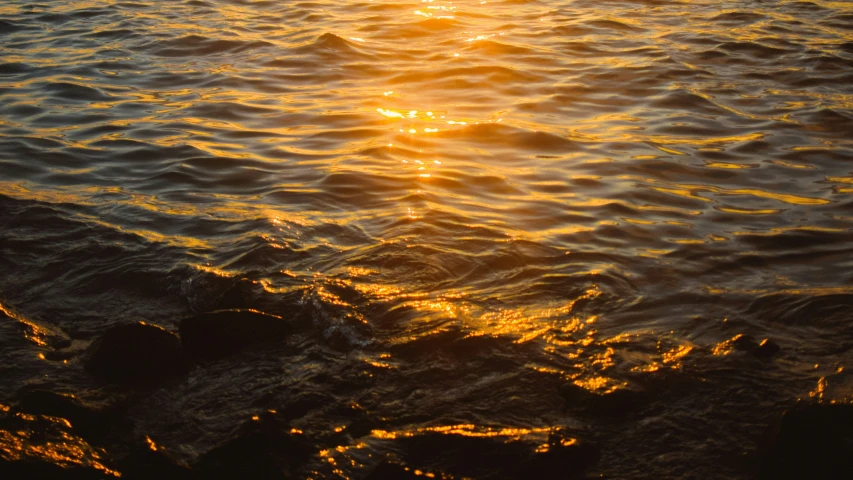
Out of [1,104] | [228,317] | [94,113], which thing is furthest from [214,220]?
[1,104]

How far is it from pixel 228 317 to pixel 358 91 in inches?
204

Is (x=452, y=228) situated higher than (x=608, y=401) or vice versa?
(x=452, y=228)

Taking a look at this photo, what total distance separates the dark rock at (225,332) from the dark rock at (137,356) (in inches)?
3.9

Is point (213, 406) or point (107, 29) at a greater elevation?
point (107, 29)

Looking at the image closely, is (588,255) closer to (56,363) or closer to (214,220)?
(214,220)

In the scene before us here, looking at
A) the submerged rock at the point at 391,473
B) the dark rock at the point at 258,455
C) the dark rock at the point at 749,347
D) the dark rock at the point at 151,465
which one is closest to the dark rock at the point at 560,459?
the submerged rock at the point at 391,473

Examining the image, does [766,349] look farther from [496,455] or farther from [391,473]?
[391,473]

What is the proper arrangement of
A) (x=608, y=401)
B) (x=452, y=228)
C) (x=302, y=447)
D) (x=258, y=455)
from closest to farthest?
1. (x=258, y=455)
2. (x=302, y=447)
3. (x=608, y=401)
4. (x=452, y=228)

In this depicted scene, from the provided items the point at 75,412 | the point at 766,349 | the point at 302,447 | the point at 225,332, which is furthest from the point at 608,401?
the point at 75,412

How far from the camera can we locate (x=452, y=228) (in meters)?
6.01

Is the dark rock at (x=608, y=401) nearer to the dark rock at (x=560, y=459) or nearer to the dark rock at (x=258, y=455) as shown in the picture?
the dark rock at (x=560, y=459)

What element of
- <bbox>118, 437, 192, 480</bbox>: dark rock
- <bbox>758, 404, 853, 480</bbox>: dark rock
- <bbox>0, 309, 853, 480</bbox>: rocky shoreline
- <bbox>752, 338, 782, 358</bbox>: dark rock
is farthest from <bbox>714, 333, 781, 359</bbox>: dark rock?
<bbox>118, 437, 192, 480</bbox>: dark rock

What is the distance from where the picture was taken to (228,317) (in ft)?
14.9

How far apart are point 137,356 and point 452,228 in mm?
2477
